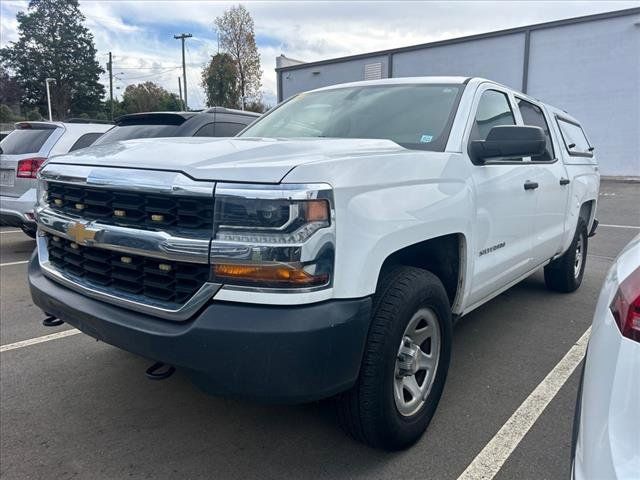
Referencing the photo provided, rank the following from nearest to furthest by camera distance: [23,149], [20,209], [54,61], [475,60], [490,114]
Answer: [490,114] → [20,209] → [23,149] → [475,60] → [54,61]

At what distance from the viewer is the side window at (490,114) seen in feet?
10.9

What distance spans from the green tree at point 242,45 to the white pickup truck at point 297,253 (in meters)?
41.7

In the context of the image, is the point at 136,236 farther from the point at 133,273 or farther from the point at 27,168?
the point at 27,168

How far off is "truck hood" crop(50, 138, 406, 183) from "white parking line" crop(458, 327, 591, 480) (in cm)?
156

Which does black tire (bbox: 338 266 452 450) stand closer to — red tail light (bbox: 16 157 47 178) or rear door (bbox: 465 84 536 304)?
rear door (bbox: 465 84 536 304)

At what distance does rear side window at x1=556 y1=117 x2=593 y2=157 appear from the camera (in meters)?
5.26

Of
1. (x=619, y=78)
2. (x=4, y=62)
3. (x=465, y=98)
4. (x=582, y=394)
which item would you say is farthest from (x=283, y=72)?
(x=4, y=62)

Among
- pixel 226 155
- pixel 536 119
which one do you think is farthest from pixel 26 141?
pixel 536 119

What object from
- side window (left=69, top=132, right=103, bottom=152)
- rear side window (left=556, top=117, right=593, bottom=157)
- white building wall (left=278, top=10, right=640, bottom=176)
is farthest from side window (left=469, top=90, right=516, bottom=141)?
white building wall (left=278, top=10, right=640, bottom=176)

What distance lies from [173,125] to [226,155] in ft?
12.6

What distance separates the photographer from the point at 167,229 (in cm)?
211

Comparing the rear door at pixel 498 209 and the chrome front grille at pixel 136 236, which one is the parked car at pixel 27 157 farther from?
the rear door at pixel 498 209

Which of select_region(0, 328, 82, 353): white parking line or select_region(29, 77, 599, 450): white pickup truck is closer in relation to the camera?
select_region(29, 77, 599, 450): white pickup truck

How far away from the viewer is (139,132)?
5.82 m
